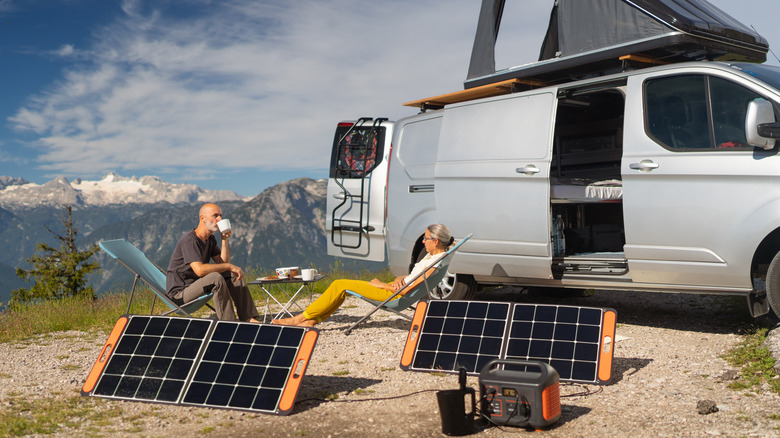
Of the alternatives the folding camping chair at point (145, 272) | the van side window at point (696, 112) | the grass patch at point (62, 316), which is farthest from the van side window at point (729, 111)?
the grass patch at point (62, 316)

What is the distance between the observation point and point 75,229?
36.5 meters

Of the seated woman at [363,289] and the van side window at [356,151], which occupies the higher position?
the van side window at [356,151]

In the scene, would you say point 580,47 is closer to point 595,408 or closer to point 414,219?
point 414,219

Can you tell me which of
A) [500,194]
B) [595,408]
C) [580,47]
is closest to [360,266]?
[500,194]

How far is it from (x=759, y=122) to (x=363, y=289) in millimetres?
3476

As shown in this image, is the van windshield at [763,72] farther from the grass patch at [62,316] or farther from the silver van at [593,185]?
the grass patch at [62,316]

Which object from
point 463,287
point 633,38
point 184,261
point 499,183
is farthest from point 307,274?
point 633,38

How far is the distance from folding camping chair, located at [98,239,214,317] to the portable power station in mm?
3217

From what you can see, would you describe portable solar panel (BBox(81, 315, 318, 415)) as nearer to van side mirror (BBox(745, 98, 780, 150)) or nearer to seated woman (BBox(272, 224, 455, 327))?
seated woman (BBox(272, 224, 455, 327))

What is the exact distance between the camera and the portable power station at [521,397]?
11.7 ft

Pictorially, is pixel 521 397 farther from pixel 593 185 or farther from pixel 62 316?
pixel 62 316

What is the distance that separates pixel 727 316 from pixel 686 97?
2.51 m

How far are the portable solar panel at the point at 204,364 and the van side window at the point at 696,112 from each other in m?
3.45

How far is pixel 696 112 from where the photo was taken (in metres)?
5.49
